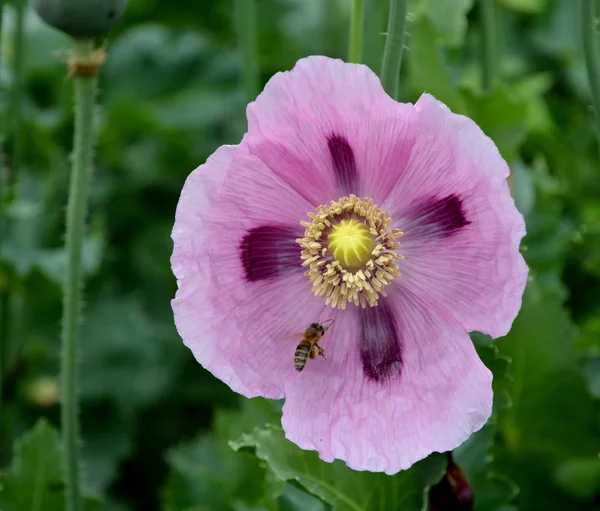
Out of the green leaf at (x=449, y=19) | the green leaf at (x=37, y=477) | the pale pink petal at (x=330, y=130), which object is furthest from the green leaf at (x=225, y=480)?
the green leaf at (x=449, y=19)

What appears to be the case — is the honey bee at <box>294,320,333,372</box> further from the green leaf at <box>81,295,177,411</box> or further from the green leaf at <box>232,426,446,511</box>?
the green leaf at <box>81,295,177,411</box>

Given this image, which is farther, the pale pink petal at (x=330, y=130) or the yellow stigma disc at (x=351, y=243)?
the yellow stigma disc at (x=351, y=243)

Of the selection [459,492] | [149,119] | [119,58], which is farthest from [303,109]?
[119,58]

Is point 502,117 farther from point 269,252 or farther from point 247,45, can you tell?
point 269,252

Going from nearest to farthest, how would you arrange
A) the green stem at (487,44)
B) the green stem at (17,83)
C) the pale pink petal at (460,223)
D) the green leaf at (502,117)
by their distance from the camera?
the pale pink petal at (460,223)
the green leaf at (502,117)
the green stem at (487,44)
the green stem at (17,83)

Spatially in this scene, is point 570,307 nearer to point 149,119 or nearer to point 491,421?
point 491,421

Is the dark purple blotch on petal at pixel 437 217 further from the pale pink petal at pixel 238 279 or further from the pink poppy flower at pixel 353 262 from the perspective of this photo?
the pale pink petal at pixel 238 279
